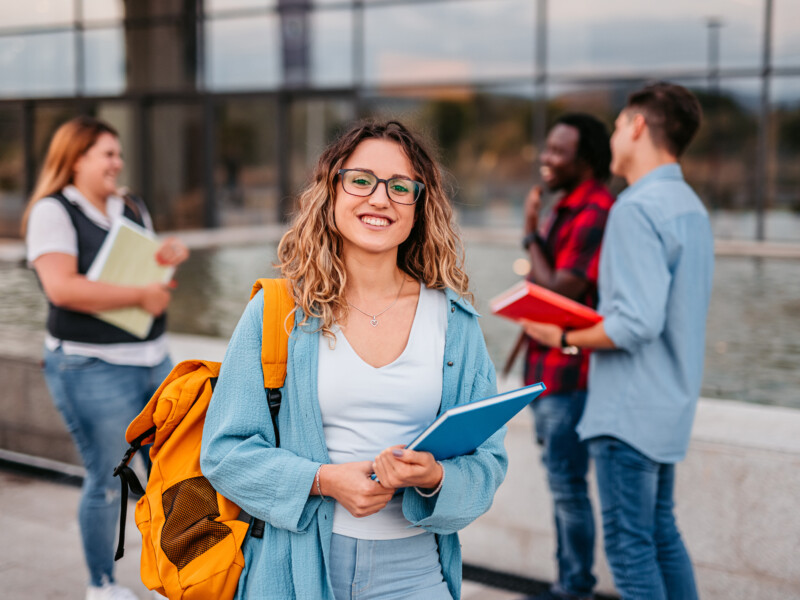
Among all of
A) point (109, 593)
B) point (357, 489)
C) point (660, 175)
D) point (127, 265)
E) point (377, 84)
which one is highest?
point (377, 84)

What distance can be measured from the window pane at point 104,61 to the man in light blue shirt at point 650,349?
56.7 feet

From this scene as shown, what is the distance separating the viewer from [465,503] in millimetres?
1926

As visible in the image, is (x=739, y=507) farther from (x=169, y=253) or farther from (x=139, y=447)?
(x=169, y=253)

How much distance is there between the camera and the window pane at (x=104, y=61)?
18250mm

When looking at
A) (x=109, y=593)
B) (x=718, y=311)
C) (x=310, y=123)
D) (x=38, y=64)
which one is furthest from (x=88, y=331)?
(x=38, y=64)

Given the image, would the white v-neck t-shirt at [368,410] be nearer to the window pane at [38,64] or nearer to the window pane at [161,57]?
the window pane at [161,57]

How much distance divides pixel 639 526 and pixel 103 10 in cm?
1812

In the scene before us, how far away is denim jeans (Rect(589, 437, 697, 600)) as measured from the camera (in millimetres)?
2842

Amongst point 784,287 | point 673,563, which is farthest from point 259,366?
point 784,287

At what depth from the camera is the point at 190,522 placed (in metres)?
1.96

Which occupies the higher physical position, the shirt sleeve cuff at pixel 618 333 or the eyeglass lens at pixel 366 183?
the eyeglass lens at pixel 366 183

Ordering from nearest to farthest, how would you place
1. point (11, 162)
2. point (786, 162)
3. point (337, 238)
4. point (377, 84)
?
point (337, 238), point (786, 162), point (377, 84), point (11, 162)

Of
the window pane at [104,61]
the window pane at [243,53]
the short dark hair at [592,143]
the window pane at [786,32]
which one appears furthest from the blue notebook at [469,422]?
the window pane at [104,61]

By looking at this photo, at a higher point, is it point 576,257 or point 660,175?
point 660,175
